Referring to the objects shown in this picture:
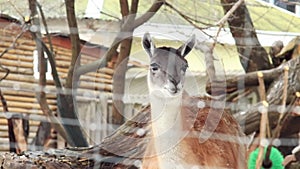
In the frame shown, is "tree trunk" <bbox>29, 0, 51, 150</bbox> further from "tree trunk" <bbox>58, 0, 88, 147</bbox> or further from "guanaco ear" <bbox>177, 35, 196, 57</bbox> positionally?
"guanaco ear" <bbox>177, 35, 196, 57</bbox>

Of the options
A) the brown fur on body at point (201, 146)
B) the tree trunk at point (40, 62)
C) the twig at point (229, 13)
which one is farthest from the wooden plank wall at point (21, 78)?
the brown fur on body at point (201, 146)

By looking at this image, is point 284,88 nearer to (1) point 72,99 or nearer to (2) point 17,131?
(1) point 72,99

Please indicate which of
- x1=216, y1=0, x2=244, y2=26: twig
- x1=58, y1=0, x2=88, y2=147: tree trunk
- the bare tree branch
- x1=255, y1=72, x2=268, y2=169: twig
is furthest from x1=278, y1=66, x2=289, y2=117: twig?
x1=58, y1=0, x2=88, y2=147: tree trunk

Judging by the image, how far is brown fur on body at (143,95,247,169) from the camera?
27.1 inches

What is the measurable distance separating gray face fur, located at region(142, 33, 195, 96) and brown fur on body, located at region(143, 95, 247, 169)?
0.06 m

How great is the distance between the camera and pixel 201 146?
704 mm

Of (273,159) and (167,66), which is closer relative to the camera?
(167,66)

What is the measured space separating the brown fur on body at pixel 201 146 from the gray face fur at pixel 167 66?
6 cm

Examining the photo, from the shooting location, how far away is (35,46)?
4.51 feet

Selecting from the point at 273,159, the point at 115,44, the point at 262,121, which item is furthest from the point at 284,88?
the point at 115,44

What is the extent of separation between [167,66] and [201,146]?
13 centimetres

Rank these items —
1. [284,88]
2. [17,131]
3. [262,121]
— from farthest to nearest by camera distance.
Answer: [17,131]
[284,88]
[262,121]

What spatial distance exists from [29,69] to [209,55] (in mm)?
691

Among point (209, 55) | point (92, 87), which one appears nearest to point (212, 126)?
point (209, 55)
